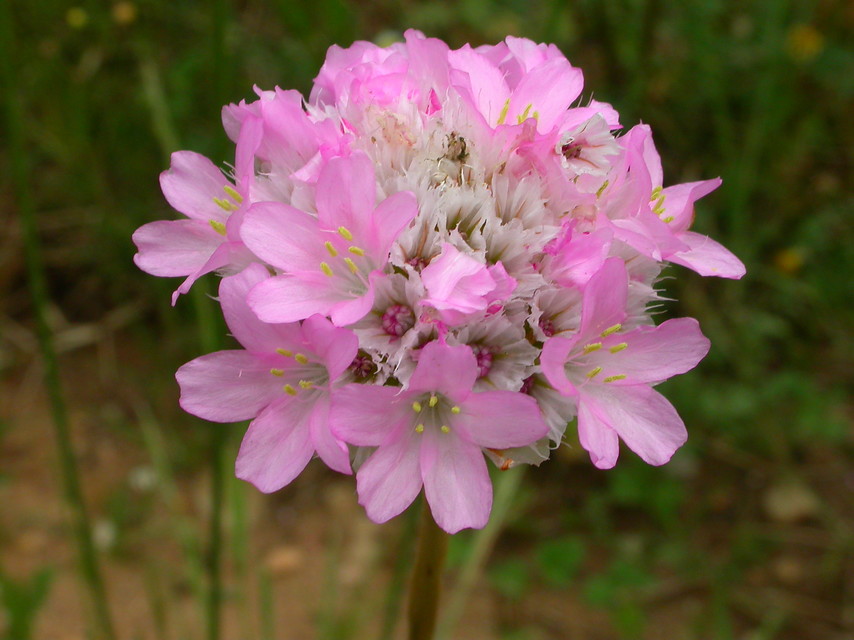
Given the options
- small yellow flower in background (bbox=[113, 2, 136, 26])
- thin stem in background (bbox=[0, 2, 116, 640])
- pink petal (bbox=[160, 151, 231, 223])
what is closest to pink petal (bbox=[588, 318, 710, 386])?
pink petal (bbox=[160, 151, 231, 223])

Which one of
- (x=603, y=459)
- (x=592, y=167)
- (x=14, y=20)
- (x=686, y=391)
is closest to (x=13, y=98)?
(x=592, y=167)

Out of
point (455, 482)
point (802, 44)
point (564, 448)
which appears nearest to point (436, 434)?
point (455, 482)

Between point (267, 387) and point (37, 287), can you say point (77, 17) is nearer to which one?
point (37, 287)

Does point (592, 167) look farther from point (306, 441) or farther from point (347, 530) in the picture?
point (347, 530)

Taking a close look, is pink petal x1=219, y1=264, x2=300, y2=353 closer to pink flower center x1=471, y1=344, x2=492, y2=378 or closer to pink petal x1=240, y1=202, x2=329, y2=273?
pink petal x1=240, y1=202, x2=329, y2=273

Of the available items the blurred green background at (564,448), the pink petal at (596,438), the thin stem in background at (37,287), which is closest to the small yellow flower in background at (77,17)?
the blurred green background at (564,448)

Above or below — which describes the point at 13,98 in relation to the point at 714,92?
above

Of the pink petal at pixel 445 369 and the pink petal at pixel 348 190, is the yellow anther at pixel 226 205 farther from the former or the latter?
the pink petal at pixel 445 369
